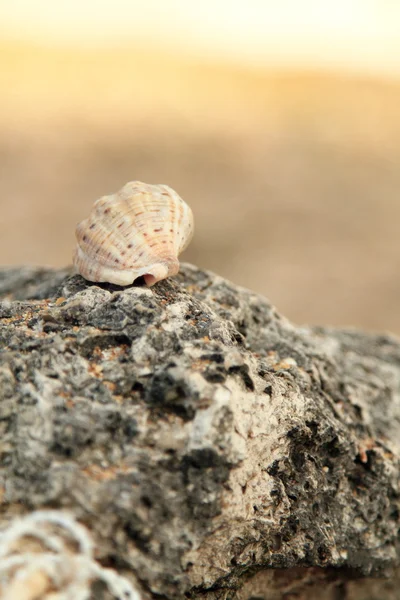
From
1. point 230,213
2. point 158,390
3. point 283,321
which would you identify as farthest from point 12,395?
point 230,213

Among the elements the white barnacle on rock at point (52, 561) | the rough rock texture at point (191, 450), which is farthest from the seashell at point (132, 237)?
the white barnacle on rock at point (52, 561)

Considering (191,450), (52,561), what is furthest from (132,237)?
(52,561)

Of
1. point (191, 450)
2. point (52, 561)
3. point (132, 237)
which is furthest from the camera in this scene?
point (132, 237)

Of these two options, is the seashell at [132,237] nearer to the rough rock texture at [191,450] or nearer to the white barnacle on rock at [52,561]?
the rough rock texture at [191,450]

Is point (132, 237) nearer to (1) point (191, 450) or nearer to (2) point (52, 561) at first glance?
(1) point (191, 450)

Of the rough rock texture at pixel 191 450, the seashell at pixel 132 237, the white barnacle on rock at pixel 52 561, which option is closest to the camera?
the white barnacle on rock at pixel 52 561

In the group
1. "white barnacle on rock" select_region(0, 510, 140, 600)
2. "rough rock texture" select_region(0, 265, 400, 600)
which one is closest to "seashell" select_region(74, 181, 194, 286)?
"rough rock texture" select_region(0, 265, 400, 600)
